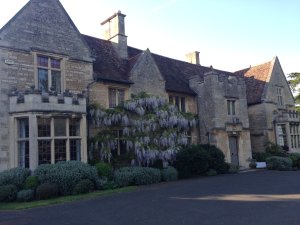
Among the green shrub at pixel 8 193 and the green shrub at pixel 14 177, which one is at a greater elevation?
the green shrub at pixel 14 177

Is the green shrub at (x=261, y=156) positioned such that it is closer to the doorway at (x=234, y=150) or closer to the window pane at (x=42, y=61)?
the doorway at (x=234, y=150)

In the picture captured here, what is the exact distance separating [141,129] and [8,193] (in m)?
8.19

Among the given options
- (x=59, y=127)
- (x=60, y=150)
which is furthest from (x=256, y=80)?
(x=60, y=150)

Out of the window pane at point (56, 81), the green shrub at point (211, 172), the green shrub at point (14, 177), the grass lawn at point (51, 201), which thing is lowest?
the grass lawn at point (51, 201)

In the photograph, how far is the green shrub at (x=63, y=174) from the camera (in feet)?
44.7

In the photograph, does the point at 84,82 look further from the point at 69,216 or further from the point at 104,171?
the point at 69,216

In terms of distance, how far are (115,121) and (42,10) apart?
7123mm

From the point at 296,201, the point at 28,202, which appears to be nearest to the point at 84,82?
the point at 28,202

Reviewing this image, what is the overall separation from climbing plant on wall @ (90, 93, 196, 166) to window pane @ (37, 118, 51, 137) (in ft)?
9.49

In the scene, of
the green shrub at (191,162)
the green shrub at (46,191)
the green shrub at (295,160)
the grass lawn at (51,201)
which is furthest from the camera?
the green shrub at (295,160)

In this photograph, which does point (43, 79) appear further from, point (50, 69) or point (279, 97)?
point (279, 97)

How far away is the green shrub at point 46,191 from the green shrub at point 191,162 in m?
8.07

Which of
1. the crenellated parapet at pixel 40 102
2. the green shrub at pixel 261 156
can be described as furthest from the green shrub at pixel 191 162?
the green shrub at pixel 261 156

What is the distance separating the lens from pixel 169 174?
17.6 meters
